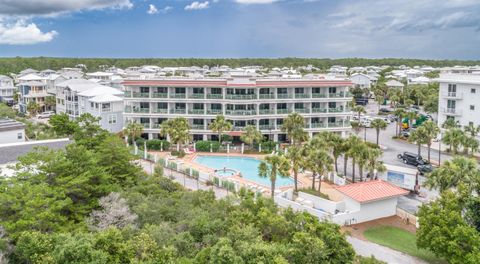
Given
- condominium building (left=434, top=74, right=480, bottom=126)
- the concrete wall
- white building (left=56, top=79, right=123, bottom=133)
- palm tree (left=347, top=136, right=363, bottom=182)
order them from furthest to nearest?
white building (left=56, top=79, right=123, bottom=133), condominium building (left=434, top=74, right=480, bottom=126), the concrete wall, palm tree (left=347, top=136, right=363, bottom=182)

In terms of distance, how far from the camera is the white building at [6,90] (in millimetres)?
99812

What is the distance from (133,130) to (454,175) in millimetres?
40488

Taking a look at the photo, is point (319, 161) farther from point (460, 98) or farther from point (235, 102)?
point (460, 98)

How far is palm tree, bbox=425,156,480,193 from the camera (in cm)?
3006

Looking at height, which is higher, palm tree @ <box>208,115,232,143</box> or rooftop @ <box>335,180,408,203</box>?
palm tree @ <box>208,115,232,143</box>

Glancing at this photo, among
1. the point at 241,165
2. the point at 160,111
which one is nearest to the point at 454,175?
the point at 241,165

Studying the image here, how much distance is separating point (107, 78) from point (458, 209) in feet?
286

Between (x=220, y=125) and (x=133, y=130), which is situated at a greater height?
(x=220, y=125)

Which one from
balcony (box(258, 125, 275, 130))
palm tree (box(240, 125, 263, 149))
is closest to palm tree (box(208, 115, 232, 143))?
palm tree (box(240, 125, 263, 149))

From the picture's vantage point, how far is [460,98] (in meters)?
60.2

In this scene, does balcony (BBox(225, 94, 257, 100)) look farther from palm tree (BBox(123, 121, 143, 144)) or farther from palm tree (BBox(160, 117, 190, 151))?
palm tree (BBox(123, 121, 143, 144))

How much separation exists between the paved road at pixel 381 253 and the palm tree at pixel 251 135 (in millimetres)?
26291

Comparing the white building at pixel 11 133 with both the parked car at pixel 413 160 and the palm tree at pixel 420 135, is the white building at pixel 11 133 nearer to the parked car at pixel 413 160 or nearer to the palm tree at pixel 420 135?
the parked car at pixel 413 160

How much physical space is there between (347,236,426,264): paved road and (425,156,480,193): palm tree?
689cm
